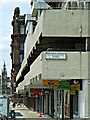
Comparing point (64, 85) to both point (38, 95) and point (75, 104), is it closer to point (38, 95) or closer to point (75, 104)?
point (75, 104)

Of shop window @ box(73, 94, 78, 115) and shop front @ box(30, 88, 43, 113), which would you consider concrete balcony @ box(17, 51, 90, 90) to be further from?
shop front @ box(30, 88, 43, 113)

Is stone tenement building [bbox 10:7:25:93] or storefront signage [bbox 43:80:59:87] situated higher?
stone tenement building [bbox 10:7:25:93]

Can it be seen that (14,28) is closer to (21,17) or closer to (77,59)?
(21,17)

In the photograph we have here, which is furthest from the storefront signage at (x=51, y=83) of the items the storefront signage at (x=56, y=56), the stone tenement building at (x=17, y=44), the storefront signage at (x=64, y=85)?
the stone tenement building at (x=17, y=44)

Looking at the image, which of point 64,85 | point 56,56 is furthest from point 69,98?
point 56,56

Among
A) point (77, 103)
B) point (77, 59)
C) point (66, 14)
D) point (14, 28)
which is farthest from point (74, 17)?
point (14, 28)

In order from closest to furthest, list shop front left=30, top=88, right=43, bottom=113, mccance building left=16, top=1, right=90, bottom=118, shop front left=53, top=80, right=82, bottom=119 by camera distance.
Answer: mccance building left=16, top=1, right=90, bottom=118 < shop front left=53, top=80, right=82, bottom=119 < shop front left=30, top=88, right=43, bottom=113

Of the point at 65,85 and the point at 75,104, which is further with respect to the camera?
the point at 75,104

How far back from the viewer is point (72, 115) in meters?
25.6

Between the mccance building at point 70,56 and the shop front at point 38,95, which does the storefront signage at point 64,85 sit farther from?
the shop front at point 38,95

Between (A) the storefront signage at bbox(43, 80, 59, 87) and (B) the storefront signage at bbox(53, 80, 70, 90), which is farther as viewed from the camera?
(A) the storefront signage at bbox(43, 80, 59, 87)

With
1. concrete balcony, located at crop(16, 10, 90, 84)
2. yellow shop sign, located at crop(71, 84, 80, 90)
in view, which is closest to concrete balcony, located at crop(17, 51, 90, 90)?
yellow shop sign, located at crop(71, 84, 80, 90)

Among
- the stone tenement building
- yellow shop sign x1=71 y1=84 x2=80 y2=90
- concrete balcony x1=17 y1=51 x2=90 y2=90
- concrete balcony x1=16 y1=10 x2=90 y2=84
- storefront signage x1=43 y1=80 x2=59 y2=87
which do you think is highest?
the stone tenement building

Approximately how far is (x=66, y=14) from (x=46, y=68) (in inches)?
155
